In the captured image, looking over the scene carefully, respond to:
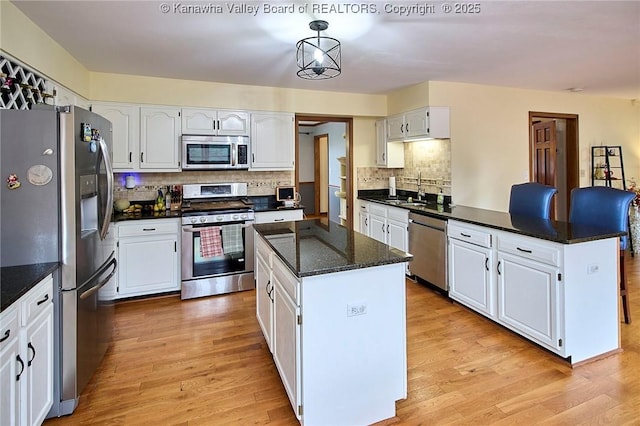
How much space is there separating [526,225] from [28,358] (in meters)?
3.25

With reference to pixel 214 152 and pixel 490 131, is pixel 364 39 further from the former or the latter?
pixel 490 131

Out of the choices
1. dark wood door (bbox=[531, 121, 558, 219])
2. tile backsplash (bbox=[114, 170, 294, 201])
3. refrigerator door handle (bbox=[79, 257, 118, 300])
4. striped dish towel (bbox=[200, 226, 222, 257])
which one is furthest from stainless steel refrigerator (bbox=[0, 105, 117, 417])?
dark wood door (bbox=[531, 121, 558, 219])

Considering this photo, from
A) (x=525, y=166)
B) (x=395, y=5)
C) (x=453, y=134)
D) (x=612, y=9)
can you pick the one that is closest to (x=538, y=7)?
(x=612, y=9)

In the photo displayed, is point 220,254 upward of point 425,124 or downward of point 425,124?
downward

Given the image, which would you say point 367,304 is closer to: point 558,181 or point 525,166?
point 525,166

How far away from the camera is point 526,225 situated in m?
2.90

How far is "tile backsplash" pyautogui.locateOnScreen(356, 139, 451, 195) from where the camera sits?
4.54 meters

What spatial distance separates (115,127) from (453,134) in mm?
3813

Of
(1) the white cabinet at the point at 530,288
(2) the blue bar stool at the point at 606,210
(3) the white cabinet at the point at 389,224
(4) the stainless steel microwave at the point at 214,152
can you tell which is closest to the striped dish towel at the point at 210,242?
(4) the stainless steel microwave at the point at 214,152

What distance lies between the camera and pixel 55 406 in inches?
80.4

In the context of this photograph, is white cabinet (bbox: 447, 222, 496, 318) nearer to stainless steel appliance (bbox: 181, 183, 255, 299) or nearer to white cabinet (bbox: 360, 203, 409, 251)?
white cabinet (bbox: 360, 203, 409, 251)

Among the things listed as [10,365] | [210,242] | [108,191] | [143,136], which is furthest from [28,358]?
[143,136]

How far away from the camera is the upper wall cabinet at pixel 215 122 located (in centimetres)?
418

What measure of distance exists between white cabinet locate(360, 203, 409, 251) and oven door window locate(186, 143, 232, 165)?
2038 mm
